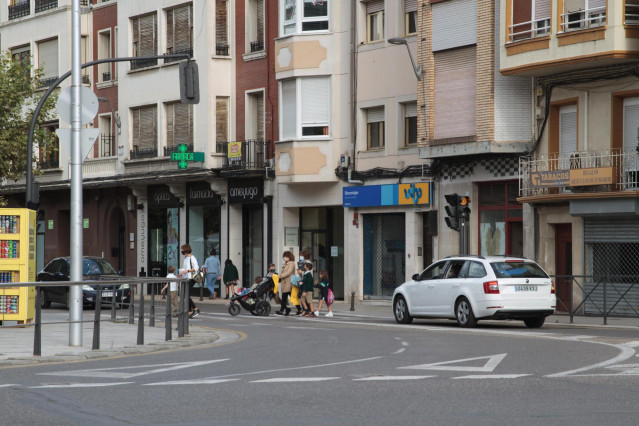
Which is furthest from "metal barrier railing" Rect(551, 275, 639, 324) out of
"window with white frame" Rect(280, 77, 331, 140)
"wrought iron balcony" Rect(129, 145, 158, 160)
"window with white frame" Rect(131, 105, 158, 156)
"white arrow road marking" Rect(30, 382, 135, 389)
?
"window with white frame" Rect(131, 105, 158, 156)

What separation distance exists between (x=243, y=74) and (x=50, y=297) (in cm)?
2491

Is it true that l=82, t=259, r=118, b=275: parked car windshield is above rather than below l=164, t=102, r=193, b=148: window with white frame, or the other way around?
below

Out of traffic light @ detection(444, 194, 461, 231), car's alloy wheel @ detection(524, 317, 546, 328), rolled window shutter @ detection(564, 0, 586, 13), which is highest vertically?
rolled window shutter @ detection(564, 0, 586, 13)

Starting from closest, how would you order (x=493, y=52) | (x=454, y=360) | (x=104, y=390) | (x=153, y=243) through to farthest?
(x=104, y=390) → (x=454, y=360) → (x=493, y=52) → (x=153, y=243)

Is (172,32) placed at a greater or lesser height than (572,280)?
greater

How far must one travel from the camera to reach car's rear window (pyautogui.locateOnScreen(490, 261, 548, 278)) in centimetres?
2528

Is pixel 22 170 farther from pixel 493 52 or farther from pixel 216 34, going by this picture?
pixel 493 52

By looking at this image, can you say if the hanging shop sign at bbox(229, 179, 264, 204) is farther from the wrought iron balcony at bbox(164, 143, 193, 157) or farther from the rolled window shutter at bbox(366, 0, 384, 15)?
the rolled window shutter at bbox(366, 0, 384, 15)

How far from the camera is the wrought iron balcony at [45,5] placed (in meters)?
52.8

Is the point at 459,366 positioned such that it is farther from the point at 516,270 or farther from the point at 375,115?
the point at 375,115

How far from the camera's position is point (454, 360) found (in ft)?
52.7

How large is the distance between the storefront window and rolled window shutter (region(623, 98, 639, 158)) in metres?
3.89

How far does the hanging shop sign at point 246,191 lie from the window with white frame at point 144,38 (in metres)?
6.40

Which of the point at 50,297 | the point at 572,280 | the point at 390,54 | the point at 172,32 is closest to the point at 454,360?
the point at 50,297
